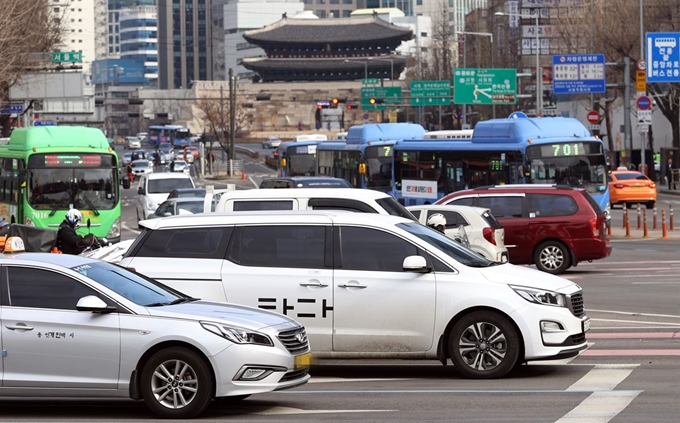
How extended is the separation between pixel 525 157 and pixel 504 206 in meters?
9.86

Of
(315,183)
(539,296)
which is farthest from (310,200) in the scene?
(315,183)

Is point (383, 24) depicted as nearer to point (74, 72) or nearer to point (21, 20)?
point (74, 72)

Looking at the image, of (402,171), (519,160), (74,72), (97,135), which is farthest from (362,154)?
(74,72)

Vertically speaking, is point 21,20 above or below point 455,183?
above

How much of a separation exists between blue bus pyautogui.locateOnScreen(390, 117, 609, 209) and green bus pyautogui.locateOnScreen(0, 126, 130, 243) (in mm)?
10493

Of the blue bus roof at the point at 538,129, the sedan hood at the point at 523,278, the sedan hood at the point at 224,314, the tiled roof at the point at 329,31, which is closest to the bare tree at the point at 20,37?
the blue bus roof at the point at 538,129

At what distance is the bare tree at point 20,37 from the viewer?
128 feet

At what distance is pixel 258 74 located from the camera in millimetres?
173875

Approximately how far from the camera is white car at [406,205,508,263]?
69.2ft

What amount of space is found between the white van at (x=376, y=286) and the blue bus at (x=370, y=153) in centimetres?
3084

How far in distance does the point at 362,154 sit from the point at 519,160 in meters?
11.6

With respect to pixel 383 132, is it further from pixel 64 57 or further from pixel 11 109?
pixel 11 109

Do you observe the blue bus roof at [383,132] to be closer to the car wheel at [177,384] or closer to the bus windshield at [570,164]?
the bus windshield at [570,164]

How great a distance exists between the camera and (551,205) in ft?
78.1
